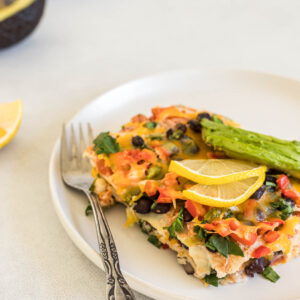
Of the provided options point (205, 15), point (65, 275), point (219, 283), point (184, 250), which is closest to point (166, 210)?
point (184, 250)

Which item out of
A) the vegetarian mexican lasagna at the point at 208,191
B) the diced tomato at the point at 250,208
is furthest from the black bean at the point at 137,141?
the diced tomato at the point at 250,208

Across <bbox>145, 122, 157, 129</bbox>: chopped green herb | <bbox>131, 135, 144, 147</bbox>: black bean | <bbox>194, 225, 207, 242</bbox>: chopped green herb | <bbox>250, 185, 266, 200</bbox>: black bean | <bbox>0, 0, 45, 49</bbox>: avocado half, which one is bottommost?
<bbox>194, 225, 207, 242</bbox>: chopped green herb

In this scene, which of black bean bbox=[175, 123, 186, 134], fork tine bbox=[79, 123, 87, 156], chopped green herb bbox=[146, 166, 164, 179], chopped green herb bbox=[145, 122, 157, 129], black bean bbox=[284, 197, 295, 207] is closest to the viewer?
black bean bbox=[284, 197, 295, 207]

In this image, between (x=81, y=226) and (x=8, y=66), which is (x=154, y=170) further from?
(x=8, y=66)

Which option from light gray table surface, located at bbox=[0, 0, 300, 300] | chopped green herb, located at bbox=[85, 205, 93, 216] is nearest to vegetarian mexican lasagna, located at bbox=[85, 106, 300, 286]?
chopped green herb, located at bbox=[85, 205, 93, 216]

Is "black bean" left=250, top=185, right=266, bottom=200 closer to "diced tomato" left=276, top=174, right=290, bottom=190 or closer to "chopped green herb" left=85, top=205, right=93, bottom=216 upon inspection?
"diced tomato" left=276, top=174, right=290, bottom=190

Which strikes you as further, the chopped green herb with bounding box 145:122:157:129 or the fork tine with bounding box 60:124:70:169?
the fork tine with bounding box 60:124:70:169

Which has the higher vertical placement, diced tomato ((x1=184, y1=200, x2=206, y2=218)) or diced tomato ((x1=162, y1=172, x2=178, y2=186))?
diced tomato ((x1=162, y1=172, x2=178, y2=186))
